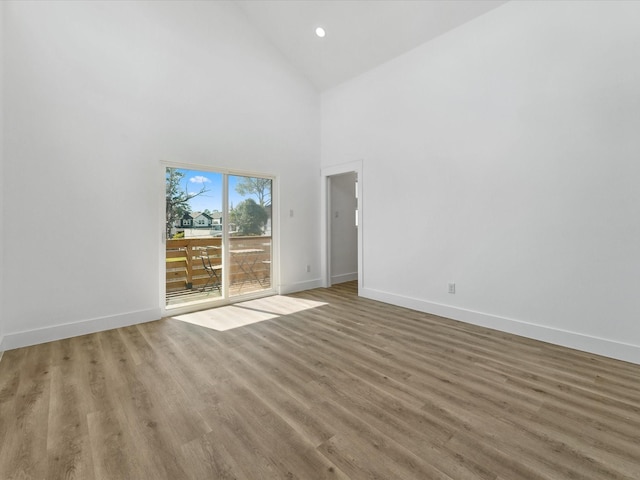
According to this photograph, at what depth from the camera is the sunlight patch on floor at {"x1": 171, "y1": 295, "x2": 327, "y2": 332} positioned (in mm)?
3811

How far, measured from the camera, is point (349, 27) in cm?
434

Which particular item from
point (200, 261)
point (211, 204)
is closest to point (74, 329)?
point (200, 261)

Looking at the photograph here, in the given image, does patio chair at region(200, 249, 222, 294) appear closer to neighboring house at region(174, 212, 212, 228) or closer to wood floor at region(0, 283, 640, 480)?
neighboring house at region(174, 212, 212, 228)

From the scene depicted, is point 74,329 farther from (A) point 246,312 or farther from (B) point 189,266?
(A) point 246,312

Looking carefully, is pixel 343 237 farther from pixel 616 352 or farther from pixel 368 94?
pixel 616 352

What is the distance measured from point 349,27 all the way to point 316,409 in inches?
192

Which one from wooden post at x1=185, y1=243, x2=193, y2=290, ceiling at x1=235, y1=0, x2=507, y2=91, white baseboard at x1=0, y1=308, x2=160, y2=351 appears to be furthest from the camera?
wooden post at x1=185, y1=243, x2=193, y2=290

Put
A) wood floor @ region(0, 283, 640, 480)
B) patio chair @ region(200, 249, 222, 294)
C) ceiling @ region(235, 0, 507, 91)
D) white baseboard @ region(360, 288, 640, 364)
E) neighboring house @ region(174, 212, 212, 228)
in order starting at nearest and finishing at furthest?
wood floor @ region(0, 283, 640, 480) → white baseboard @ region(360, 288, 640, 364) → ceiling @ region(235, 0, 507, 91) → neighboring house @ region(174, 212, 212, 228) → patio chair @ region(200, 249, 222, 294)

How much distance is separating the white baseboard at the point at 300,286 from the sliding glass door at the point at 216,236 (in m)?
0.29

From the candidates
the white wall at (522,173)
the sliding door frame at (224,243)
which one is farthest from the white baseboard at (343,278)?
the white wall at (522,173)

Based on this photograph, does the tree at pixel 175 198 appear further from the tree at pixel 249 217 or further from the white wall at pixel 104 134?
the tree at pixel 249 217

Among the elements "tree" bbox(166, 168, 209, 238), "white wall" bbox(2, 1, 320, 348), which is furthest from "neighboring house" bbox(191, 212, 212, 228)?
"white wall" bbox(2, 1, 320, 348)

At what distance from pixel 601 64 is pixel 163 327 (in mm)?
5406

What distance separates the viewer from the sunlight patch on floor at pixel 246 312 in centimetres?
381
